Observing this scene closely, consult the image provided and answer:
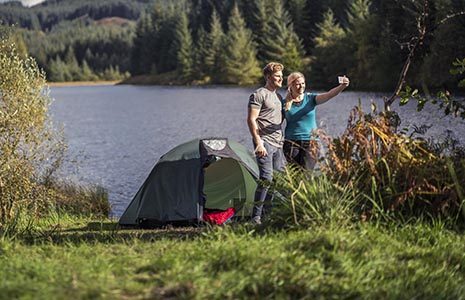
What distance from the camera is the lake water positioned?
19.2 metres

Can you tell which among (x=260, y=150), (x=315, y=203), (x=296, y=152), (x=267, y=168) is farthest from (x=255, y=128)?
(x=315, y=203)

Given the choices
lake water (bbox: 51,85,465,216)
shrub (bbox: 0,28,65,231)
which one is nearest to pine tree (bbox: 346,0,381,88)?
lake water (bbox: 51,85,465,216)

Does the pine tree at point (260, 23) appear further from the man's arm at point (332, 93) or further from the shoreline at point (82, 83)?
the man's arm at point (332, 93)

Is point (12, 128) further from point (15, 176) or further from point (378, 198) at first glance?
point (378, 198)

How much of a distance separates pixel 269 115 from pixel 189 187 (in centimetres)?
300

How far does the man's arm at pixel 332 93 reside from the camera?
7.51 metres

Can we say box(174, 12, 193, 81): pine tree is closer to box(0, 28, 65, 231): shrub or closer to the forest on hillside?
the forest on hillside

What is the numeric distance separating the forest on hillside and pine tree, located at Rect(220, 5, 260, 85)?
0.43 feet

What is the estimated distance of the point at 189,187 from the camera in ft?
35.0

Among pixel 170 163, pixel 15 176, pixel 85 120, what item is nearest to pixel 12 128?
pixel 15 176

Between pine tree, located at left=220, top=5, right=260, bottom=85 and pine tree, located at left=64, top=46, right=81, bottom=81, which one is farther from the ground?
pine tree, located at left=220, top=5, right=260, bottom=85

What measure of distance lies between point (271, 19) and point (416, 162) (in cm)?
8049

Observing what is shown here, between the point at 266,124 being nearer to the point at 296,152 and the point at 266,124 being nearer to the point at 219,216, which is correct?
the point at 296,152

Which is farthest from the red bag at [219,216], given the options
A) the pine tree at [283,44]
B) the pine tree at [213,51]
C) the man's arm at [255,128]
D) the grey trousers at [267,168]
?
the pine tree at [213,51]
